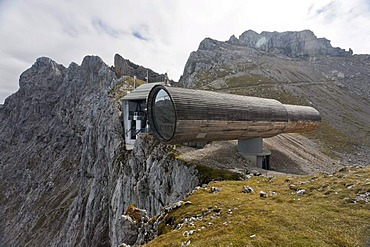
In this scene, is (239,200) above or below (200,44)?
below

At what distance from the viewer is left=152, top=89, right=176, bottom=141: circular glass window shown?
2347 centimetres

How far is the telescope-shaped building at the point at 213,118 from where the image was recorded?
23359mm

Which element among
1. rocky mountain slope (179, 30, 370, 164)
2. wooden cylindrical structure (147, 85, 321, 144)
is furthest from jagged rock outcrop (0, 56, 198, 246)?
rocky mountain slope (179, 30, 370, 164)

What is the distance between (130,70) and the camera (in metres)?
133

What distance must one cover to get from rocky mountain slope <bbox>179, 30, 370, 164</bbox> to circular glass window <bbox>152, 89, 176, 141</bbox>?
4332 centimetres

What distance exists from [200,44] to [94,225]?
17035cm

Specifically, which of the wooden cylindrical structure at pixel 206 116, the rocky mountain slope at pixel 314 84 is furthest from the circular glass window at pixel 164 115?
the rocky mountain slope at pixel 314 84

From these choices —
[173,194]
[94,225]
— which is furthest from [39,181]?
[173,194]

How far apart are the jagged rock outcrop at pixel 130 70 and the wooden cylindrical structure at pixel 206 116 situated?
4223 inches

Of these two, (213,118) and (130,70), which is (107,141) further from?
(130,70)

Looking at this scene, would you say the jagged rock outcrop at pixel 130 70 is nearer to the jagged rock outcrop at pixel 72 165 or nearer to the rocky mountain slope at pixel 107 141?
the rocky mountain slope at pixel 107 141

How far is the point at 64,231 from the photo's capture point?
3273 inches

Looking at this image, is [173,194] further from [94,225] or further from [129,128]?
[94,225]

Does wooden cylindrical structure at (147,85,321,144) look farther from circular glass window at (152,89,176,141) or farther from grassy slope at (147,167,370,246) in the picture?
grassy slope at (147,167,370,246)
